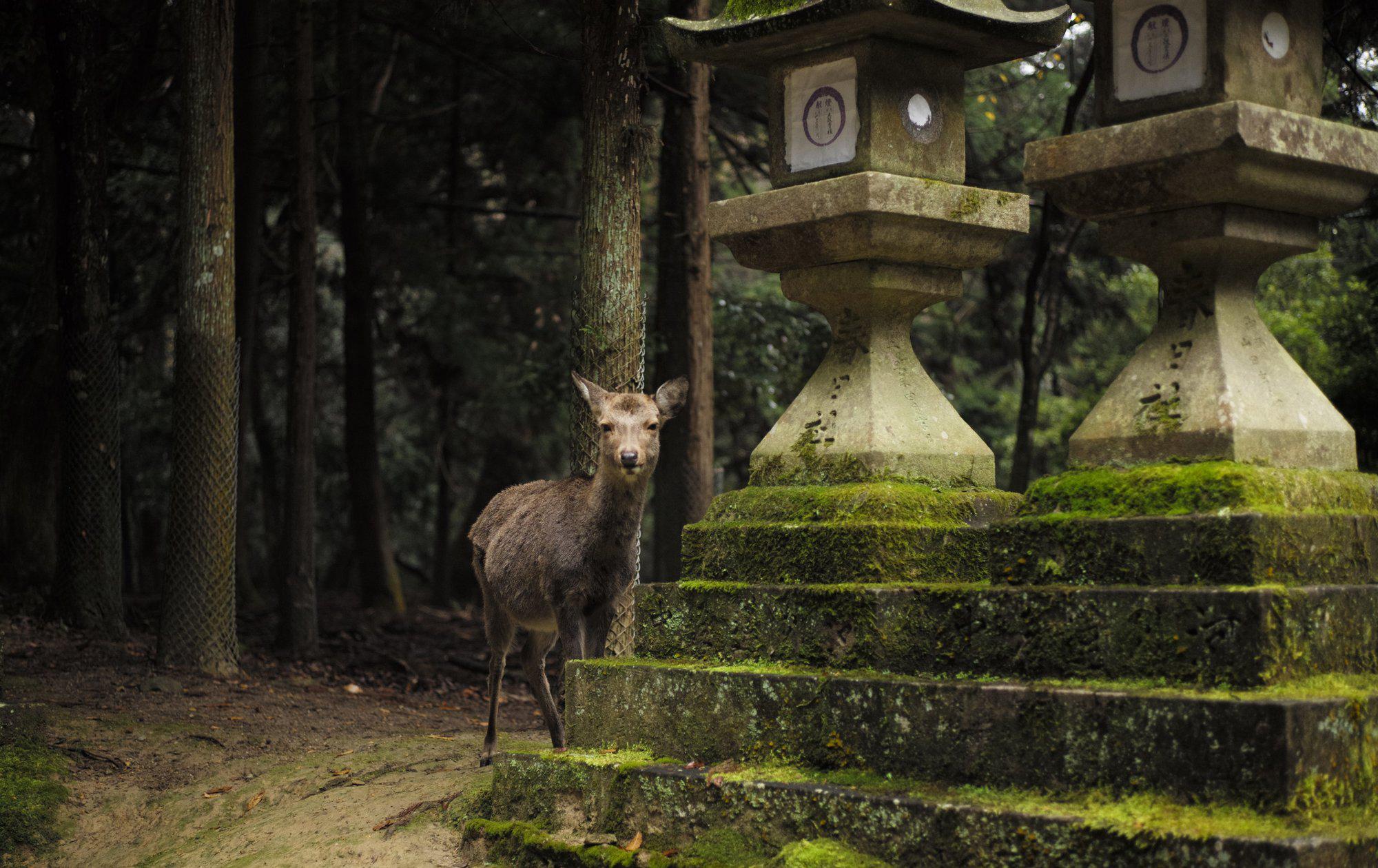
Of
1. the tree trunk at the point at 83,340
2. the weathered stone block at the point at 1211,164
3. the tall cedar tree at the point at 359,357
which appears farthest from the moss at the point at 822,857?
the tall cedar tree at the point at 359,357

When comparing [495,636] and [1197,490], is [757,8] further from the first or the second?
[495,636]

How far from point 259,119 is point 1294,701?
13.0 m

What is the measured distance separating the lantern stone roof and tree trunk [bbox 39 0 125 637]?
23.1ft

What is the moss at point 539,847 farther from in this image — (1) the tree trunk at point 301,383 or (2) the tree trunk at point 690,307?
(1) the tree trunk at point 301,383

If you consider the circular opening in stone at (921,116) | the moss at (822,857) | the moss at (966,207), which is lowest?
the moss at (822,857)

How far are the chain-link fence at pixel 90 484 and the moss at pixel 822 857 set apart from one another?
8.75m

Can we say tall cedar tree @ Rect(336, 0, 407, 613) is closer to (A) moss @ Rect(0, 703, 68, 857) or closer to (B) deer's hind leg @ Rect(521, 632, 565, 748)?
(A) moss @ Rect(0, 703, 68, 857)

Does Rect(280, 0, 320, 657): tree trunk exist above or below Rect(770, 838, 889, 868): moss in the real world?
above

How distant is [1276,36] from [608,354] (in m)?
4.42

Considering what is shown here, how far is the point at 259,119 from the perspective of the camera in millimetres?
14695

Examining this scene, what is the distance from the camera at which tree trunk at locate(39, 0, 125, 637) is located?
11.6 m

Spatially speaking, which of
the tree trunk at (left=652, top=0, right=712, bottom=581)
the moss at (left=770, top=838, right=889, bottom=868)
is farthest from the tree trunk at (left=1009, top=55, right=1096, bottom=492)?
the moss at (left=770, top=838, right=889, bottom=868)

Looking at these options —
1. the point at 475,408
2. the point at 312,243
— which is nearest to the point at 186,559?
the point at 312,243

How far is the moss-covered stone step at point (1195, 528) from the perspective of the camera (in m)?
4.66
